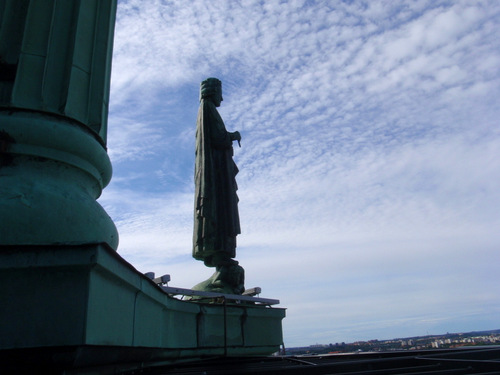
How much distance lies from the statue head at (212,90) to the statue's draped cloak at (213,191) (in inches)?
5.3

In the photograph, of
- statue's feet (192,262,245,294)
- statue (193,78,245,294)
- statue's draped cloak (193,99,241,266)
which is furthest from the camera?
statue's draped cloak (193,99,241,266)

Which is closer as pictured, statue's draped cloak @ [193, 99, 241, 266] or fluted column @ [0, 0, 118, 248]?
fluted column @ [0, 0, 118, 248]

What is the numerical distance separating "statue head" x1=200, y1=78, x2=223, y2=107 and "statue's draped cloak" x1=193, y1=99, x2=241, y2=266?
134mm

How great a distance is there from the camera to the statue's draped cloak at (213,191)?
755 cm

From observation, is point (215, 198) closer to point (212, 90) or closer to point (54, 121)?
point (212, 90)

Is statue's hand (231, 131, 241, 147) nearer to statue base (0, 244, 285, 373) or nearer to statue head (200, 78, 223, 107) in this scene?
statue head (200, 78, 223, 107)

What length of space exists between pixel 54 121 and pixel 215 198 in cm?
498

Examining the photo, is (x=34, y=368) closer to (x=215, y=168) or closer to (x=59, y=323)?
(x=59, y=323)

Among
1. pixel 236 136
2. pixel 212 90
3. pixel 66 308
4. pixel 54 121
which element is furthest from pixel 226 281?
pixel 66 308

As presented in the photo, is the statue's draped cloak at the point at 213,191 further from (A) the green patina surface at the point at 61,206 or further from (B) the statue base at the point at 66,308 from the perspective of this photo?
(B) the statue base at the point at 66,308

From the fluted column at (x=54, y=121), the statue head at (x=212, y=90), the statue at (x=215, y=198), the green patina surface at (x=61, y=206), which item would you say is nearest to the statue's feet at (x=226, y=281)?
the statue at (x=215, y=198)

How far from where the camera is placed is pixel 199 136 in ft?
27.3

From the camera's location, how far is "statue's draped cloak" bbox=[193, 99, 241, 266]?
7.55 m

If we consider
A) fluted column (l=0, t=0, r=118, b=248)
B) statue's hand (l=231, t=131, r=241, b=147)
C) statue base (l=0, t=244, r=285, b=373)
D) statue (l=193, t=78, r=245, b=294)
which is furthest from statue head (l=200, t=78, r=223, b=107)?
A: statue base (l=0, t=244, r=285, b=373)
